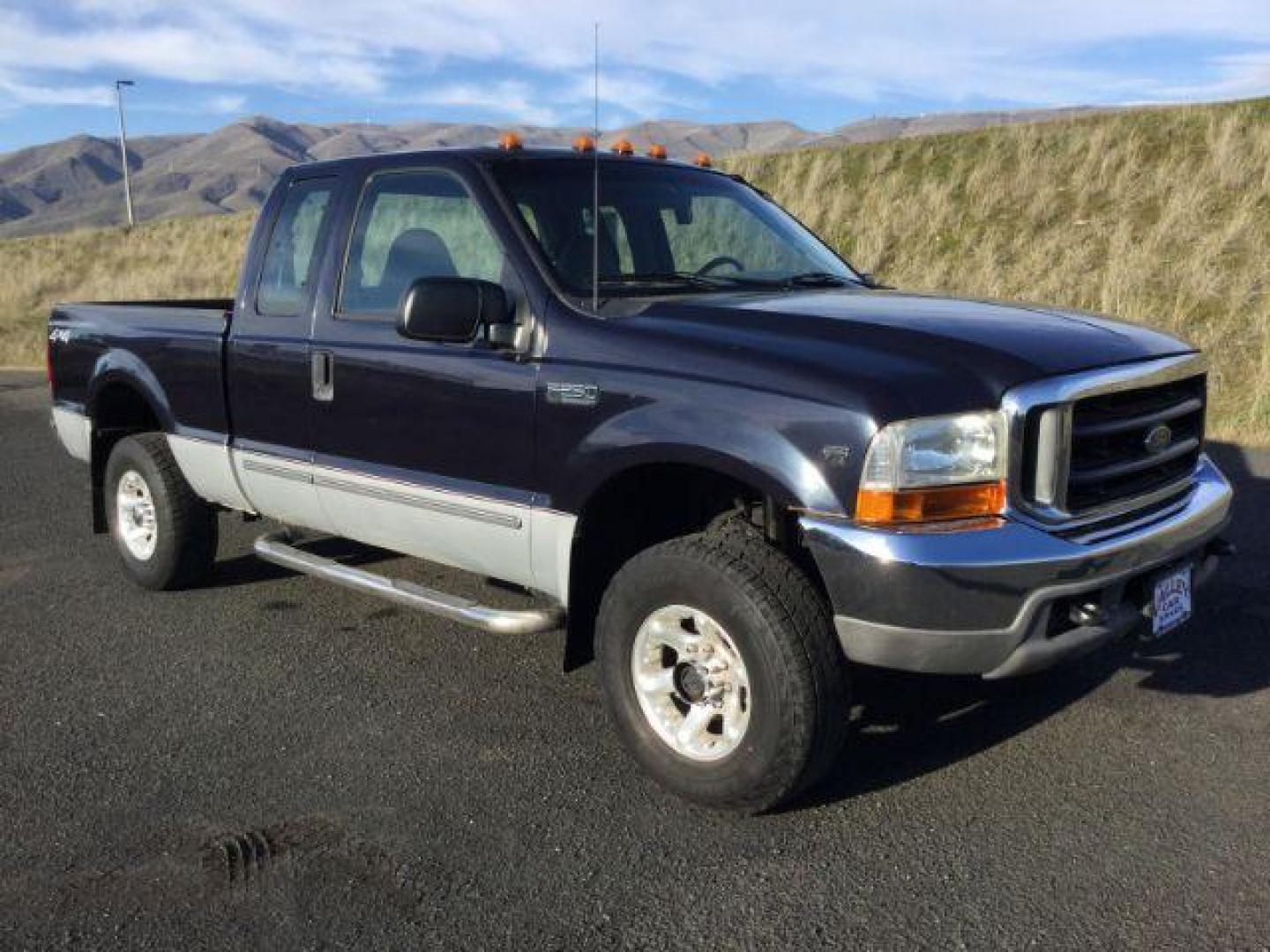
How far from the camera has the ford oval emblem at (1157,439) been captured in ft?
11.8

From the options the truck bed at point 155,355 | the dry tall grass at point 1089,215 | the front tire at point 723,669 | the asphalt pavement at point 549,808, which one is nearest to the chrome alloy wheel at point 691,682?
the front tire at point 723,669

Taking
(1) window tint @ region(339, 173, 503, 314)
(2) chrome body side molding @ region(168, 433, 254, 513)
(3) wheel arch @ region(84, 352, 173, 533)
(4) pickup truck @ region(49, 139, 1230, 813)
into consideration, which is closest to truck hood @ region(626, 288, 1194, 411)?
(4) pickup truck @ region(49, 139, 1230, 813)

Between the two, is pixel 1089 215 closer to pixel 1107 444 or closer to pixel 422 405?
pixel 1107 444

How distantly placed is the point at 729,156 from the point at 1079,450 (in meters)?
18.6

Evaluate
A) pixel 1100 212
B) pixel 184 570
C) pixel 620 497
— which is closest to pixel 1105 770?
pixel 620 497

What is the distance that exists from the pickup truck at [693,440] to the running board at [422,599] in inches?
0.6

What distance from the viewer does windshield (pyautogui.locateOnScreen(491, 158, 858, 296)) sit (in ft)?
13.5

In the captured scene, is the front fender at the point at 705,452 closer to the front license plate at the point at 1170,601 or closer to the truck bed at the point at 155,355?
the front license plate at the point at 1170,601

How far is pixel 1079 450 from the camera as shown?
3.32 m

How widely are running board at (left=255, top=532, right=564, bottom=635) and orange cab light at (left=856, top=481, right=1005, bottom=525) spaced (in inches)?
50.2

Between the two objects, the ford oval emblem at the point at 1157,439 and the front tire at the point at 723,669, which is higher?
the ford oval emblem at the point at 1157,439

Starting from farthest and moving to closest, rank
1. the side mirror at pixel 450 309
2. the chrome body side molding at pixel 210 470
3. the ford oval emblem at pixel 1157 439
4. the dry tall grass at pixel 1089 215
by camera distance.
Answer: the dry tall grass at pixel 1089 215 → the chrome body side molding at pixel 210 470 → the side mirror at pixel 450 309 → the ford oval emblem at pixel 1157 439

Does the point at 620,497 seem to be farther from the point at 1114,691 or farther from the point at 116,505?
the point at 116,505

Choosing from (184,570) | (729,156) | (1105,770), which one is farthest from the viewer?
(729,156)
